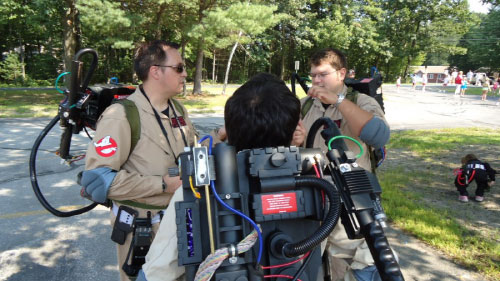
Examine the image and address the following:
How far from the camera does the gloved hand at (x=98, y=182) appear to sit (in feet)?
6.13

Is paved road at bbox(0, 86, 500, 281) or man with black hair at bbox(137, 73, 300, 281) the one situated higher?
man with black hair at bbox(137, 73, 300, 281)

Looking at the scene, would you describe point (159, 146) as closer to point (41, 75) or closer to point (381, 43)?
point (41, 75)

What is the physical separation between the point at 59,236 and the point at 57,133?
614 cm

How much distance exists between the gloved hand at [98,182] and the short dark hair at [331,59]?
5.70ft

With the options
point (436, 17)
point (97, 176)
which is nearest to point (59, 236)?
point (97, 176)

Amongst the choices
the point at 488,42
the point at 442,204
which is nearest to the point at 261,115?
the point at 442,204

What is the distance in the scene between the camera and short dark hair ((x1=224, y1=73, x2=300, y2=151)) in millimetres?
1113

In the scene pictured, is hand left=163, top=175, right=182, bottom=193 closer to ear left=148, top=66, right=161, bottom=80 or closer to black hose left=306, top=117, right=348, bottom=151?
ear left=148, top=66, right=161, bottom=80

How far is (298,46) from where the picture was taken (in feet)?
128

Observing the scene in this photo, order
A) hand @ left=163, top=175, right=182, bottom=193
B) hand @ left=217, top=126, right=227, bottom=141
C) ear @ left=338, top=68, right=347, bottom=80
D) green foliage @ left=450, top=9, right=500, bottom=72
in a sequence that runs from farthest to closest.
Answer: green foliage @ left=450, top=9, right=500, bottom=72, ear @ left=338, top=68, right=347, bottom=80, hand @ left=217, top=126, right=227, bottom=141, hand @ left=163, top=175, right=182, bottom=193

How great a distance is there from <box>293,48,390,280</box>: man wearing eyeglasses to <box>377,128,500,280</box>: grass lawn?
7.26ft

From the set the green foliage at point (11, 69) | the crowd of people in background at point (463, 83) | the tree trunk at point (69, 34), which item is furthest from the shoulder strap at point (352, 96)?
the green foliage at point (11, 69)

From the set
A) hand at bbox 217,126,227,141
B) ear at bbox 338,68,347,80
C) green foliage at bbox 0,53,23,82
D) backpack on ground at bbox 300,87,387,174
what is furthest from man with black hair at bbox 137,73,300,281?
green foliage at bbox 0,53,23,82

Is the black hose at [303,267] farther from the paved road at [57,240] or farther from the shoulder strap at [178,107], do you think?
the paved road at [57,240]
